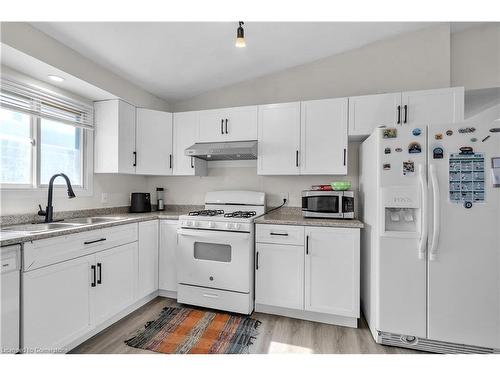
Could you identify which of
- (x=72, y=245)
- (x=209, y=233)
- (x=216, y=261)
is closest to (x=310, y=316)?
(x=216, y=261)

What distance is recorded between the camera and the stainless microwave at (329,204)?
240 cm

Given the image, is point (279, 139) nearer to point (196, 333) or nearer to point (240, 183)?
point (240, 183)

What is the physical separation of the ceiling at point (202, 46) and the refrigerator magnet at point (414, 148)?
1405mm

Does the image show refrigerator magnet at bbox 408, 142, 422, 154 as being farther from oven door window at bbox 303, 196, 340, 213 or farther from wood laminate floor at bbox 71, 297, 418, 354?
wood laminate floor at bbox 71, 297, 418, 354

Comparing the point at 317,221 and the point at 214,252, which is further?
the point at 214,252

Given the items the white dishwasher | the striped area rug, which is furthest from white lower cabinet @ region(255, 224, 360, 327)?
the white dishwasher

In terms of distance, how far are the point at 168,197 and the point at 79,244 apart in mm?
1659

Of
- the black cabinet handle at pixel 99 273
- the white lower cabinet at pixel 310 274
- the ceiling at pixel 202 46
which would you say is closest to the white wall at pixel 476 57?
the ceiling at pixel 202 46

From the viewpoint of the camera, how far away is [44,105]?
2.21 m

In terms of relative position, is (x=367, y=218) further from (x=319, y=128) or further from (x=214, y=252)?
(x=214, y=252)
